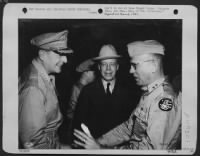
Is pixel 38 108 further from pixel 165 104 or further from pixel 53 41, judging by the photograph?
pixel 165 104

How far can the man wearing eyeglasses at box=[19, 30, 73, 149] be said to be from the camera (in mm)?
744

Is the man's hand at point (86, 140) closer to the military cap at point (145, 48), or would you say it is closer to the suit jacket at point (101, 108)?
the suit jacket at point (101, 108)

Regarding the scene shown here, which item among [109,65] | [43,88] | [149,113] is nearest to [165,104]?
[149,113]

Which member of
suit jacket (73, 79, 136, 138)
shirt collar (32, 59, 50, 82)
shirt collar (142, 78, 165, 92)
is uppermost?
shirt collar (32, 59, 50, 82)

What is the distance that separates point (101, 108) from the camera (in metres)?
0.75

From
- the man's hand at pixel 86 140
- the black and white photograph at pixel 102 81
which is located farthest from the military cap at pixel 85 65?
the man's hand at pixel 86 140

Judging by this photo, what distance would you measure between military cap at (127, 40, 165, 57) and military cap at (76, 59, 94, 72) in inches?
3.2

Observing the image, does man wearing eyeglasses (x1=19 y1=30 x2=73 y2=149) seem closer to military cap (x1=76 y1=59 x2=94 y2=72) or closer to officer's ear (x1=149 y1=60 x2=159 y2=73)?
military cap (x1=76 y1=59 x2=94 y2=72)

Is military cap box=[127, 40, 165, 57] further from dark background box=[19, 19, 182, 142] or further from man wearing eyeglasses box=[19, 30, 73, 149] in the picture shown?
man wearing eyeglasses box=[19, 30, 73, 149]

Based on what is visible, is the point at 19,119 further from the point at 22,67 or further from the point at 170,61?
the point at 170,61

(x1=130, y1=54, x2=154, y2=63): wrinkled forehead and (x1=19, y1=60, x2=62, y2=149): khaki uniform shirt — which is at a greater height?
(x1=130, y1=54, x2=154, y2=63): wrinkled forehead

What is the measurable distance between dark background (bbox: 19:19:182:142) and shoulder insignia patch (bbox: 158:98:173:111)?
46 mm

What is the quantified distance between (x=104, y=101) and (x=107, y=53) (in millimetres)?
97

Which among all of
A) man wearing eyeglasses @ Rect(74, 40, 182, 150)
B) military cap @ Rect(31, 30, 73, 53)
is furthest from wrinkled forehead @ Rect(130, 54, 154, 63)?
military cap @ Rect(31, 30, 73, 53)
